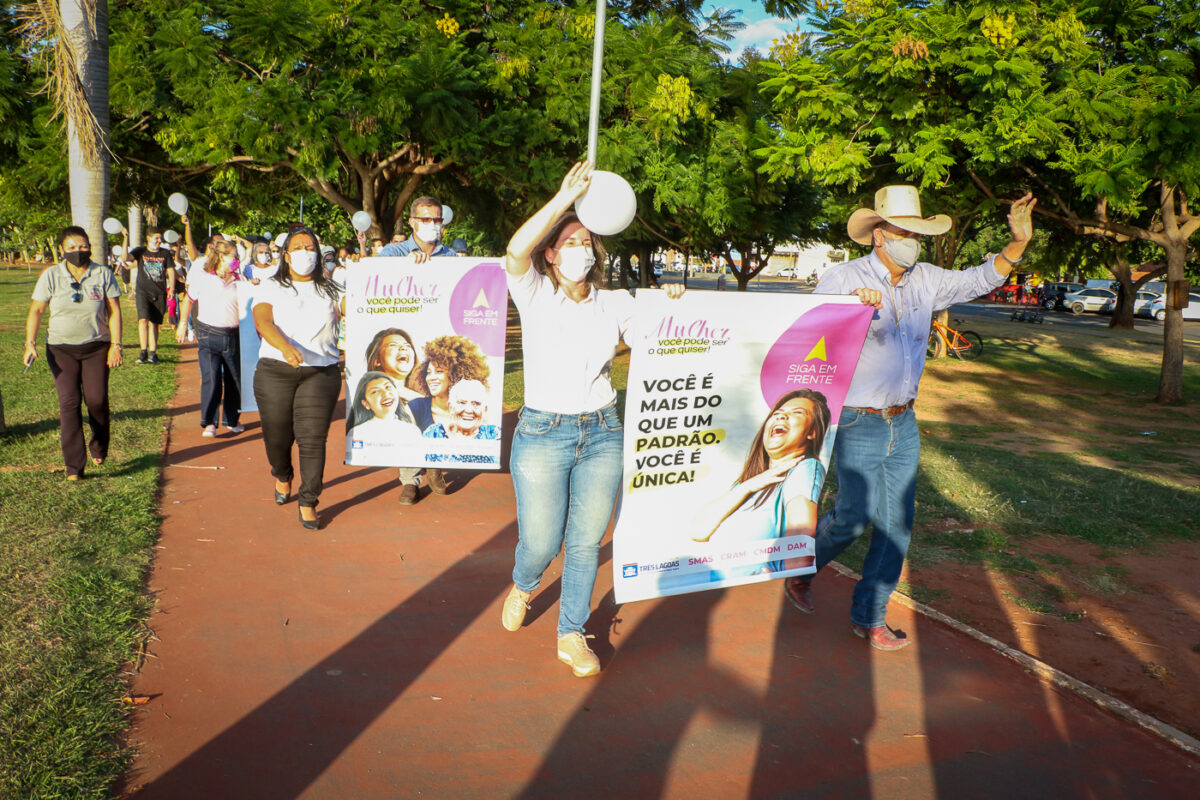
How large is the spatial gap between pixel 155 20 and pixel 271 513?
464 inches

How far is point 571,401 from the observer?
12.7 ft

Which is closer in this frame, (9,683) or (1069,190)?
(9,683)

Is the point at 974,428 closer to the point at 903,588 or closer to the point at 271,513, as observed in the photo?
the point at 903,588

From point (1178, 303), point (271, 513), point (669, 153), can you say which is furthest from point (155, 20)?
point (1178, 303)

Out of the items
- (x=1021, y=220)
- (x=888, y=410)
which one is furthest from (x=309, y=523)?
(x=1021, y=220)

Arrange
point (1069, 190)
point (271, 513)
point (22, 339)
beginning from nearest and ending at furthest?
1. point (271, 513)
2. point (1069, 190)
3. point (22, 339)

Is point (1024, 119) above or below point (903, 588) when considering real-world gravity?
above

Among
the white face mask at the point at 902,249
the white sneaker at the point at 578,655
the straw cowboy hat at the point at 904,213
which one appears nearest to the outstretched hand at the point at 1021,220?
the straw cowboy hat at the point at 904,213

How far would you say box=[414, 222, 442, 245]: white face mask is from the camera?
21.1 feet

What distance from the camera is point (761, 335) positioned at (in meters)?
4.23

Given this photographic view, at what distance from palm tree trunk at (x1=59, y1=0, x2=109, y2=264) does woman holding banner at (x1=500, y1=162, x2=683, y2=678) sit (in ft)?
24.9

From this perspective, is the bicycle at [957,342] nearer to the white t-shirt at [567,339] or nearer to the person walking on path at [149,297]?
the person walking on path at [149,297]

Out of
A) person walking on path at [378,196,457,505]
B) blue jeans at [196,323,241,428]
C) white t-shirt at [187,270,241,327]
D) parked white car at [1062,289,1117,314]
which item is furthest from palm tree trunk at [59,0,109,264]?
parked white car at [1062,289,1117,314]

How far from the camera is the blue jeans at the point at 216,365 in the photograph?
28.6ft
